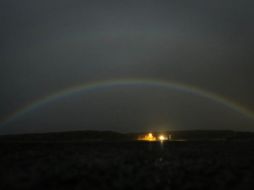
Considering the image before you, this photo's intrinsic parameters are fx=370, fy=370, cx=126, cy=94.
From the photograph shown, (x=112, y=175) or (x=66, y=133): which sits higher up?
(x=66, y=133)

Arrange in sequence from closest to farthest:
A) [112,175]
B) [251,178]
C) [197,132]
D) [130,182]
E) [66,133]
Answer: [130,182]
[251,178]
[112,175]
[66,133]
[197,132]

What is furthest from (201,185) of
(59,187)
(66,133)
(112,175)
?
(66,133)

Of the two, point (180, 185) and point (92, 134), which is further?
point (92, 134)

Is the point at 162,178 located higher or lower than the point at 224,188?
higher

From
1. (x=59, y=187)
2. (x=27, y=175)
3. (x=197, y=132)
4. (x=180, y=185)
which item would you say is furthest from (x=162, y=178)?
(x=197, y=132)

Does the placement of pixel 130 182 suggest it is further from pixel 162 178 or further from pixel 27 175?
pixel 27 175

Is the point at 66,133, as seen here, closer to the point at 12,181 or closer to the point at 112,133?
the point at 112,133

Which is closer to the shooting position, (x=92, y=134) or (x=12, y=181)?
(x=12, y=181)

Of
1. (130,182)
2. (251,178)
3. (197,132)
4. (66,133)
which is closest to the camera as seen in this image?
(130,182)

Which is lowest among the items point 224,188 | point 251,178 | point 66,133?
point 224,188
